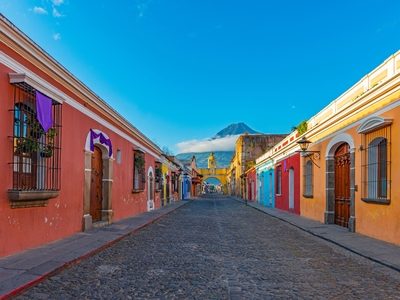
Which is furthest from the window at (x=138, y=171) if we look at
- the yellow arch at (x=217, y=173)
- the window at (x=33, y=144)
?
the yellow arch at (x=217, y=173)

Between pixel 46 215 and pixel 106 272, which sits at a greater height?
pixel 46 215

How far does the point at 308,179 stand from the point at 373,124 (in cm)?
781

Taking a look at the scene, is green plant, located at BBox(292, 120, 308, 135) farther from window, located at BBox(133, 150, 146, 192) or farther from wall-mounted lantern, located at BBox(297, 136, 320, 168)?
window, located at BBox(133, 150, 146, 192)

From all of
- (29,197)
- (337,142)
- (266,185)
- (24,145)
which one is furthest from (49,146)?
(266,185)

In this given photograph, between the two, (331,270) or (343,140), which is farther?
(343,140)

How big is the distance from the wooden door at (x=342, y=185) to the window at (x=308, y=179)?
2901 millimetres

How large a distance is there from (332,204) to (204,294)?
10.4 meters

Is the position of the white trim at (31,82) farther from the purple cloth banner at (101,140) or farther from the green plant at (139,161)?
the green plant at (139,161)

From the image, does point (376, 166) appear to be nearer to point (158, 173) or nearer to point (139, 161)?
point (139, 161)

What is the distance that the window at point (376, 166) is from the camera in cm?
988

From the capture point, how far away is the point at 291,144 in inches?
806

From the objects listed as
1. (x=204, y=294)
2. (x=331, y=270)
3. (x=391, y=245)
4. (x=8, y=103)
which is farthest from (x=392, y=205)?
(x=8, y=103)

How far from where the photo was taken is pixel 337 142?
13.3 meters

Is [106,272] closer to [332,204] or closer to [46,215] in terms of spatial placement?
[46,215]
